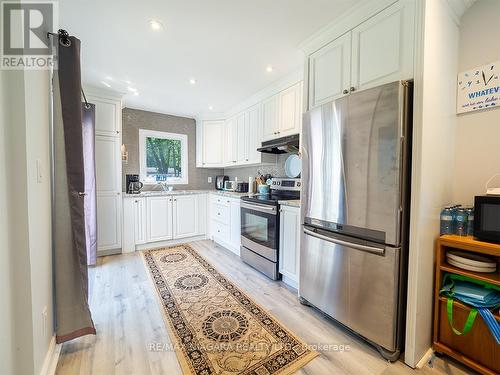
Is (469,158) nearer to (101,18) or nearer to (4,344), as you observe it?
(4,344)

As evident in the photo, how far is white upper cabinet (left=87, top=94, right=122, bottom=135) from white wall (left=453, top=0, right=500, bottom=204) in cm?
384

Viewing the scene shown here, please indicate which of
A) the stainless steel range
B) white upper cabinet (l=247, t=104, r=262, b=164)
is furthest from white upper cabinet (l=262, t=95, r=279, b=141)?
the stainless steel range

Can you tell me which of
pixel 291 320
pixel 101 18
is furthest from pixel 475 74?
pixel 101 18

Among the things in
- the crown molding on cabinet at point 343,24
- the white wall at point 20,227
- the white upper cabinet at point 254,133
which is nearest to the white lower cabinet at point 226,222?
the white upper cabinet at point 254,133

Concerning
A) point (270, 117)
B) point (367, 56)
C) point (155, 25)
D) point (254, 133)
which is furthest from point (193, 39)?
point (254, 133)

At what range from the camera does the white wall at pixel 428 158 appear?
133 cm

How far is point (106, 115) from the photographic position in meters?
3.15

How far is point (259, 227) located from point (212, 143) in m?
2.19

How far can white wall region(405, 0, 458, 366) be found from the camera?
1327 mm

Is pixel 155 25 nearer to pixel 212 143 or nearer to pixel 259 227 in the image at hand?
pixel 259 227

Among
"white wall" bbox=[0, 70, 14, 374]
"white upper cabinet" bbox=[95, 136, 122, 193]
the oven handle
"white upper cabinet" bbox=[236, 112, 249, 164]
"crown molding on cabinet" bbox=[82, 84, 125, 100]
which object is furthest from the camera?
"white upper cabinet" bbox=[236, 112, 249, 164]

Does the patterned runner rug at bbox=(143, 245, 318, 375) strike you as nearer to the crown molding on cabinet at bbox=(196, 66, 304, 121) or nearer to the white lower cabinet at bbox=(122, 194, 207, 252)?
the white lower cabinet at bbox=(122, 194, 207, 252)

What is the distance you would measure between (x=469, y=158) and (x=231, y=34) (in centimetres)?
212

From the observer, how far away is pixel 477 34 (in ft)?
5.16
